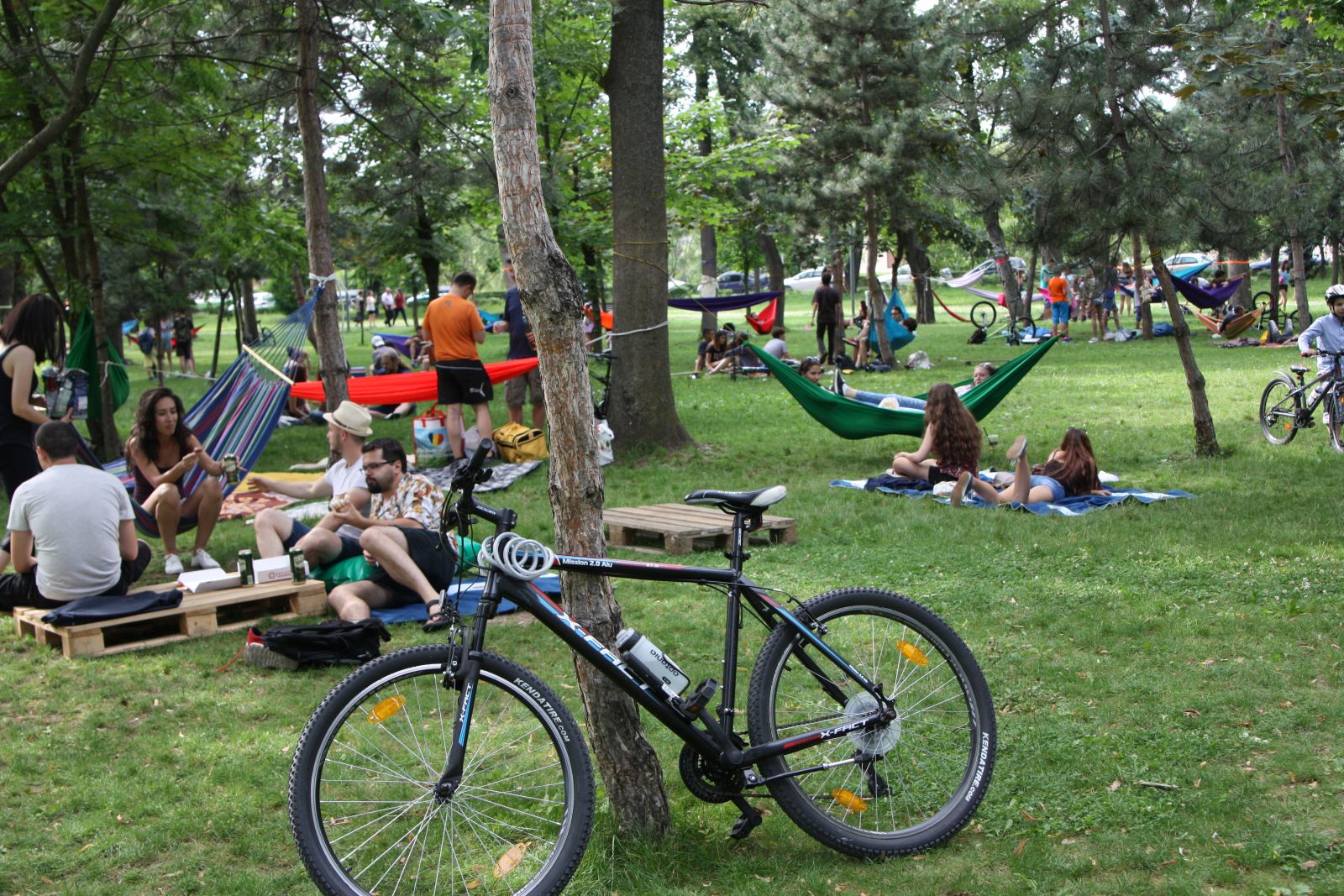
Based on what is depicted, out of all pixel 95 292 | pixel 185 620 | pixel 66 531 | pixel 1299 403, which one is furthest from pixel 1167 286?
pixel 95 292

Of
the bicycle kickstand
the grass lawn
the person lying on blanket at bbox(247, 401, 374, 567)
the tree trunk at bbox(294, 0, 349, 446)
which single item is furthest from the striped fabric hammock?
the bicycle kickstand

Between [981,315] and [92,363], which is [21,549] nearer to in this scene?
[92,363]

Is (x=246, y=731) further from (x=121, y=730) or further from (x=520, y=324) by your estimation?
(x=520, y=324)

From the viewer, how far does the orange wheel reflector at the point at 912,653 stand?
3.30 metres

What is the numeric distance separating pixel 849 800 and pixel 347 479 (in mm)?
3986

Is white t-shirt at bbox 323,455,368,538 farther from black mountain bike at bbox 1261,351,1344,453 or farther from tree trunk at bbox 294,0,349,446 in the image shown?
black mountain bike at bbox 1261,351,1344,453

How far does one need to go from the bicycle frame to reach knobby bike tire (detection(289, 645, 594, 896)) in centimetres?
7

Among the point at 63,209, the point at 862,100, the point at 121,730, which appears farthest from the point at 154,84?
the point at 862,100

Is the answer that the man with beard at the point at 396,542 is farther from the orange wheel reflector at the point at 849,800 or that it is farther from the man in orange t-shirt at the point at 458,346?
the man in orange t-shirt at the point at 458,346

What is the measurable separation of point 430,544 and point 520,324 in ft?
19.9

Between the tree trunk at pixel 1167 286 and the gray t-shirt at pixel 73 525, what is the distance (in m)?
7.00

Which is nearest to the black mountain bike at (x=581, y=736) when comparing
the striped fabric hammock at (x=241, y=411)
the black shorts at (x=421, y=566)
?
the black shorts at (x=421, y=566)

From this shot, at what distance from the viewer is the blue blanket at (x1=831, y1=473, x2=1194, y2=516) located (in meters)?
7.65

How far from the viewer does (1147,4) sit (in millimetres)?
8836
